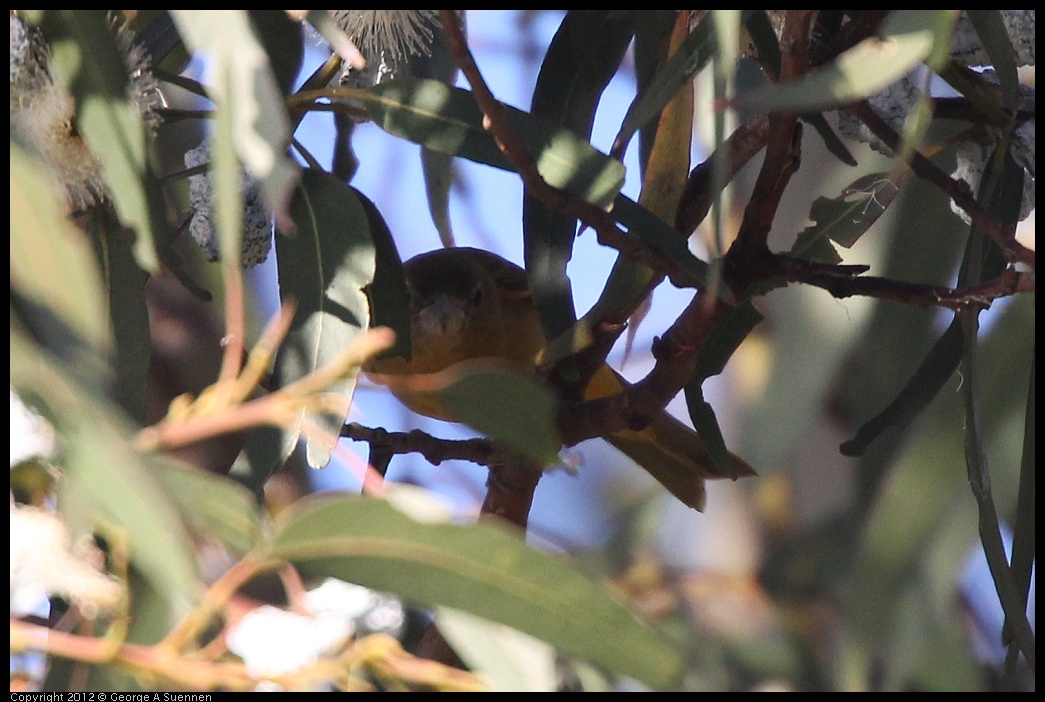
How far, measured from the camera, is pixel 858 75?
62 centimetres

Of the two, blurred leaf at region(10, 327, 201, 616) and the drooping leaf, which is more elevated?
the drooping leaf

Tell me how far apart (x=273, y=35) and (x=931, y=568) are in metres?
1.11

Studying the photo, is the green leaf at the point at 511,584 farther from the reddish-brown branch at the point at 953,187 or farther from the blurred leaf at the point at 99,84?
the reddish-brown branch at the point at 953,187

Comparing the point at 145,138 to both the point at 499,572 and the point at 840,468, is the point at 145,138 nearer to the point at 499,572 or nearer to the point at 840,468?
the point at 499,572

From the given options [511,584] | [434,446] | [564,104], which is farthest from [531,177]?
[434,446]

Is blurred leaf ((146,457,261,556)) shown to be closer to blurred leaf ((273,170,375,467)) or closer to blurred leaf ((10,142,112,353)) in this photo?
blurred leaf ((10,142,112,353))

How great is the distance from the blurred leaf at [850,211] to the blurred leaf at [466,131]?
0.35m

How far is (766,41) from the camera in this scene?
Answer: 3.26ft

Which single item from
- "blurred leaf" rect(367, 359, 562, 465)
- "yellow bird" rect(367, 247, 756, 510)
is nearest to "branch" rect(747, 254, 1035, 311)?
"blurred leaf" rect(367, 359, 562, 465)

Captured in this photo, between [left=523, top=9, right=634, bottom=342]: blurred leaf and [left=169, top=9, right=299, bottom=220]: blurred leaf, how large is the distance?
46cm

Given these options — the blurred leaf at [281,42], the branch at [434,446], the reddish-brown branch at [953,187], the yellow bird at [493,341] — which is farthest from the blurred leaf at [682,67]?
the yellow bird at [493,341]

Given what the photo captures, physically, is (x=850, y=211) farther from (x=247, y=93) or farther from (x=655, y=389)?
(x=247, y=93)

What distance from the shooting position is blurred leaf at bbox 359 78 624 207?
36.8 inches

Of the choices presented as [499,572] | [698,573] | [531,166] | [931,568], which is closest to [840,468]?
[698,573]
